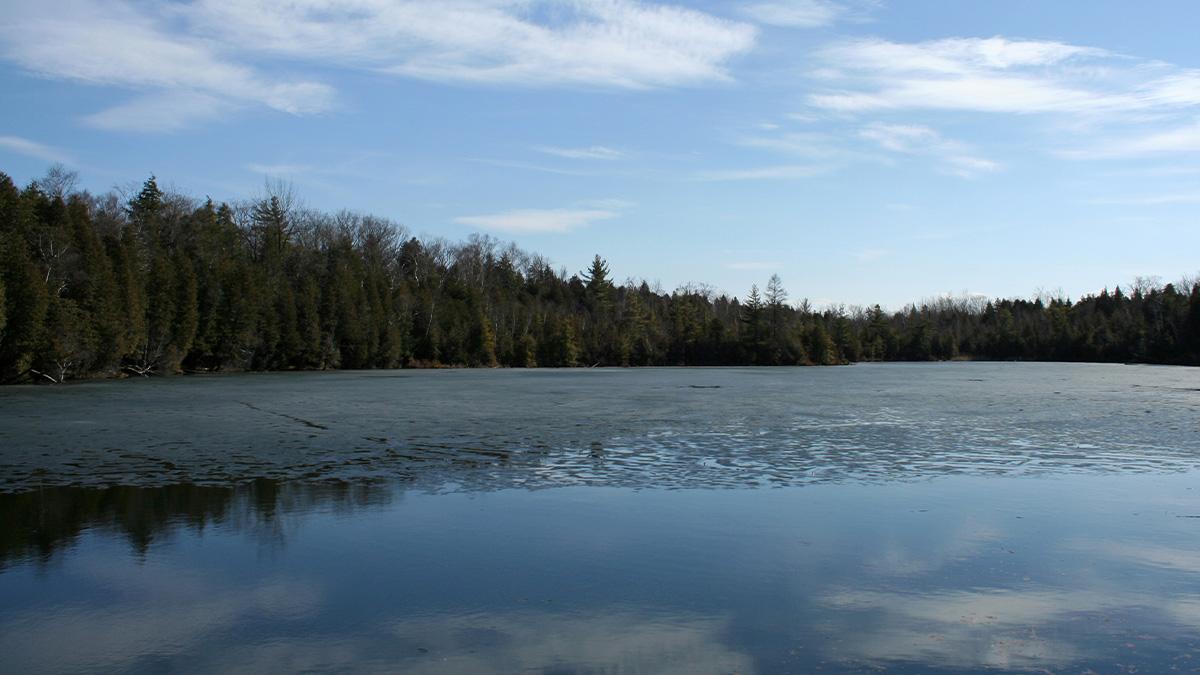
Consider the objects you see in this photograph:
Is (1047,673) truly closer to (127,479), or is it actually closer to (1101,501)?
(1101,501)

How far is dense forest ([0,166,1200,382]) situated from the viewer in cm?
4947

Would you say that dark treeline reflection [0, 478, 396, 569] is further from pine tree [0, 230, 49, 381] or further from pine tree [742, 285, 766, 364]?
pine tree [742, 285, 766, 364]

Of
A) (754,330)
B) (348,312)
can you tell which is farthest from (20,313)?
(754,330)

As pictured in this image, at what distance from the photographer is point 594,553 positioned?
9055 mm

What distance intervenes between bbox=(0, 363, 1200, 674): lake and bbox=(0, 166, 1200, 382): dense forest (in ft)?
117

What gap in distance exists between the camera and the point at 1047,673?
5715 millimetres

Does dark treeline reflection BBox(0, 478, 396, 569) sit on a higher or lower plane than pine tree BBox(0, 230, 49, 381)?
lower

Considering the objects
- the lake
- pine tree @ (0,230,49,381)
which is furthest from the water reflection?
pine tree @ (0,230,49,381)

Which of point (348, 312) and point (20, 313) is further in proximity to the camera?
point (348, 312)

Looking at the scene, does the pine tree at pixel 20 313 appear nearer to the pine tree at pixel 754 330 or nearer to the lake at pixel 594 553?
the lake at pixel 594 553

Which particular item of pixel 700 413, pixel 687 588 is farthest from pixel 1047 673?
pixel 700 413

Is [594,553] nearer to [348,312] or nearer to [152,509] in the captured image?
[152,509]

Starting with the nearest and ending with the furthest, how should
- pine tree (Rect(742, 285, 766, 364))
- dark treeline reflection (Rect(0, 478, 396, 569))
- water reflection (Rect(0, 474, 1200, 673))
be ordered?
water reflection (Rect(0, 474, 1200, 673)), dark treeline reflection (Rect(0, 478, 396, 569)), pine tree (Rect(742, 285, 766, 364))

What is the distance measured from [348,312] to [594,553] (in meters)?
73.7
